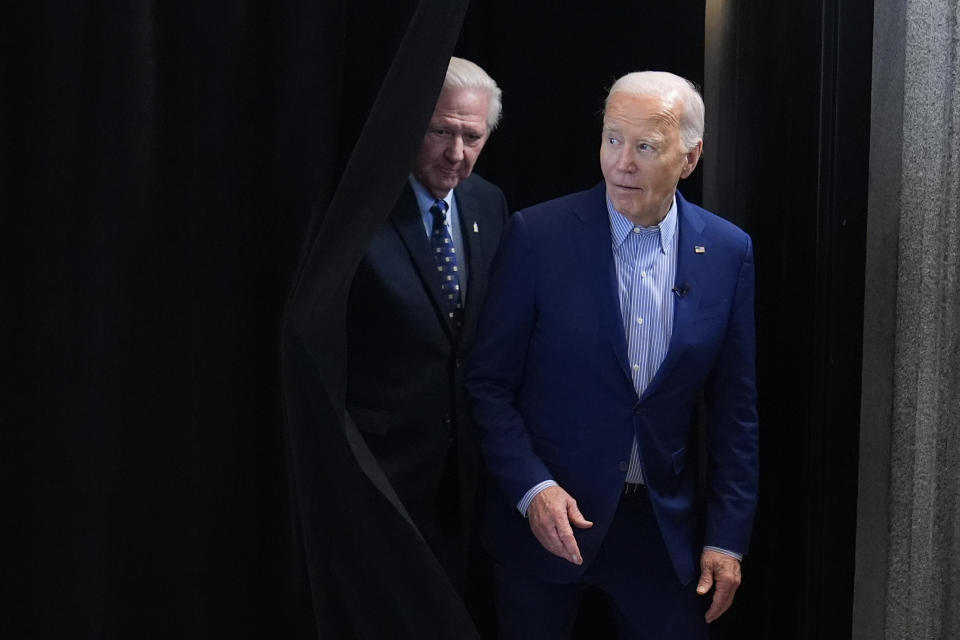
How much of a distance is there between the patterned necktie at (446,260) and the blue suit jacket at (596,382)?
260 mm

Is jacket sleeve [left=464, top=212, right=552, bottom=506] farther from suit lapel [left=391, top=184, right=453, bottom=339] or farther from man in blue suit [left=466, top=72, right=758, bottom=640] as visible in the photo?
suit lapel [left=391, top=184, right=453, bottom=339]

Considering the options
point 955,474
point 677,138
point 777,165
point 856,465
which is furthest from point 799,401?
point 677,138

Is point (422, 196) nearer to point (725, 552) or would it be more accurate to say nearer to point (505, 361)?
point (505, 361)

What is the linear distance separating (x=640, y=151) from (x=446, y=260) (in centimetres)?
50

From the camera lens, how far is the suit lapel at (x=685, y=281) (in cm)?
186

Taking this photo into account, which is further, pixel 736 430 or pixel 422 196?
pixel 422 196

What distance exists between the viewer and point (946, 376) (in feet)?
6.82

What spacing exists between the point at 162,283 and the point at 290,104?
1.17 ft

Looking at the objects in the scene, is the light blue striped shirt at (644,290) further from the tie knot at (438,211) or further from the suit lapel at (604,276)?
the tie knot at (438,211)


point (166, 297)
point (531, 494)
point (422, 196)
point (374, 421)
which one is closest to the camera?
point (166, 297)

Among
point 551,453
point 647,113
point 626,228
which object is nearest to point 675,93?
point 647,113

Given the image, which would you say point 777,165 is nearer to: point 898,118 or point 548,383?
point 898,118

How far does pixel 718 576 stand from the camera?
6.27 feet

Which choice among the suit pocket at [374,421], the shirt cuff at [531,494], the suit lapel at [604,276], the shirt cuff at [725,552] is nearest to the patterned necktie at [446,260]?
the suit pocket at [374,421]
